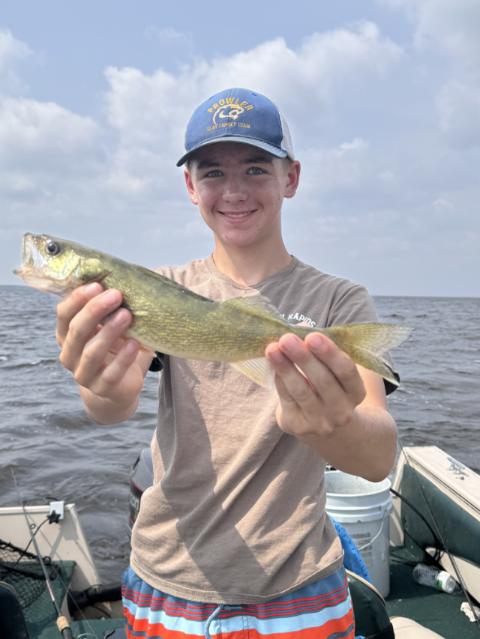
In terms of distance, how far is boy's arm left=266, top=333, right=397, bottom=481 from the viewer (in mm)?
2344

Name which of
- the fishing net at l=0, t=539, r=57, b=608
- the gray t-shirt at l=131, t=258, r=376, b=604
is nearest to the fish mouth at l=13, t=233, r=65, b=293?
the gray t-shirt at l=131, t=258, r=376, b=604

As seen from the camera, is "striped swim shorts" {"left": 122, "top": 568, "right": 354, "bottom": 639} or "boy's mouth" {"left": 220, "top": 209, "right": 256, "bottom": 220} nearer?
"striped swim shorts" {"left": 122, "top": 568, "right": 354, "bottom": 639}

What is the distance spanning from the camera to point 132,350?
2.61m

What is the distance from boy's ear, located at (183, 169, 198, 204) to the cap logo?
0.43 meters

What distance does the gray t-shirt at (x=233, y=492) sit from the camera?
2.71 m

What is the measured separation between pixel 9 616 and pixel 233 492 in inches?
83.3

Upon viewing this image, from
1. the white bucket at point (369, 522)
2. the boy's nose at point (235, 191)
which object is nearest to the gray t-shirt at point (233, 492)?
the boy's nose at point (235, 191)

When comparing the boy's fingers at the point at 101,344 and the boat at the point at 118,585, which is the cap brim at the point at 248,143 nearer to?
the boy's fingers at the point at 101,344

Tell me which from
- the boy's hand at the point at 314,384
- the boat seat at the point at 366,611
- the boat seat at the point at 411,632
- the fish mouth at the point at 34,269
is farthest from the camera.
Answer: the boat seat at the point at 411,632

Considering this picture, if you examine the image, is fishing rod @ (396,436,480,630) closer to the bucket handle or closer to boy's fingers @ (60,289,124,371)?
the bucket handle

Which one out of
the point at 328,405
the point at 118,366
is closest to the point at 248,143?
the point at 118,366

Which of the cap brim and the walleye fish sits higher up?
the cap brim

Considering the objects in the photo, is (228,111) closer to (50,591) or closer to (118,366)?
(118,366)

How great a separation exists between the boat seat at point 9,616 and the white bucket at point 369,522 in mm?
3192
